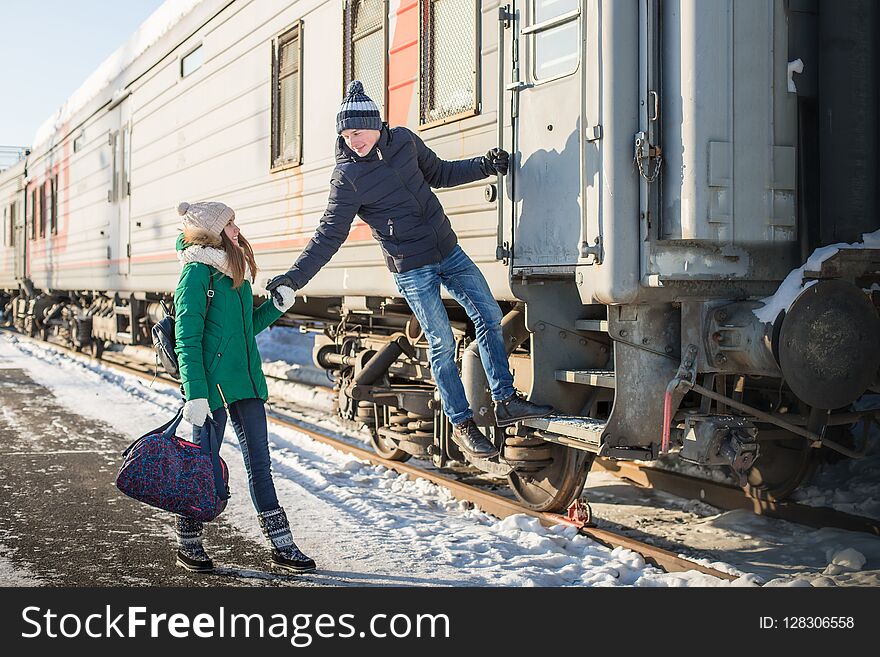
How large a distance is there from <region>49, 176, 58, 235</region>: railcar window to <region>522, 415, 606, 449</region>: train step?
16339 mm

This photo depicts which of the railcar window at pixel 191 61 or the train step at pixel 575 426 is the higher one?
the railcar window at pixel 191 61

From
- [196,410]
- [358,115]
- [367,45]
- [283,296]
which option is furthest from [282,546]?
[367,45]

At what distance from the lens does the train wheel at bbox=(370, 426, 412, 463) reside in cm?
782

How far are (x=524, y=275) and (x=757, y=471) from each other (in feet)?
8.05

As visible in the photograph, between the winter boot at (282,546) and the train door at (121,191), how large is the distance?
381 inches

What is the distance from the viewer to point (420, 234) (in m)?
5.41

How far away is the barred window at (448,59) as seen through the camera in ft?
19.3

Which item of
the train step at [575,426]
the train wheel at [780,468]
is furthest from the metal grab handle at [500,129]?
the train wheel at [780,468]

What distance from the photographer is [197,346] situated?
14.8 ft

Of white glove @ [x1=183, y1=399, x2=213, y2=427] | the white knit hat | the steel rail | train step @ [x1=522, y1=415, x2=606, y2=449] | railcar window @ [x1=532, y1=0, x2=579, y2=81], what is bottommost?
the steel rail

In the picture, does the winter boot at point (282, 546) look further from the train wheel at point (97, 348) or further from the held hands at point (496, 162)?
the train wheel at point (97, 348)

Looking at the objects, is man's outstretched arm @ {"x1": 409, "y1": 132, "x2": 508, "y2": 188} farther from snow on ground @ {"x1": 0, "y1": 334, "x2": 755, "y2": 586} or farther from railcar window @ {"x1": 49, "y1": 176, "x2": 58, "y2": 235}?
railcar window @ {"x1": 49, "y1": 176, "x2": 58, "y2": 235}

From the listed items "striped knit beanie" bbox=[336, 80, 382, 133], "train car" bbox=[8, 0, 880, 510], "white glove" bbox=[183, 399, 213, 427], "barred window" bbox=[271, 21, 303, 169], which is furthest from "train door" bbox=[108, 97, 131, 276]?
"white glove" bbox=[183, 399, 213, 427]

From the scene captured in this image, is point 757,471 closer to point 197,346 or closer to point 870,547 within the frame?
point 870,547
